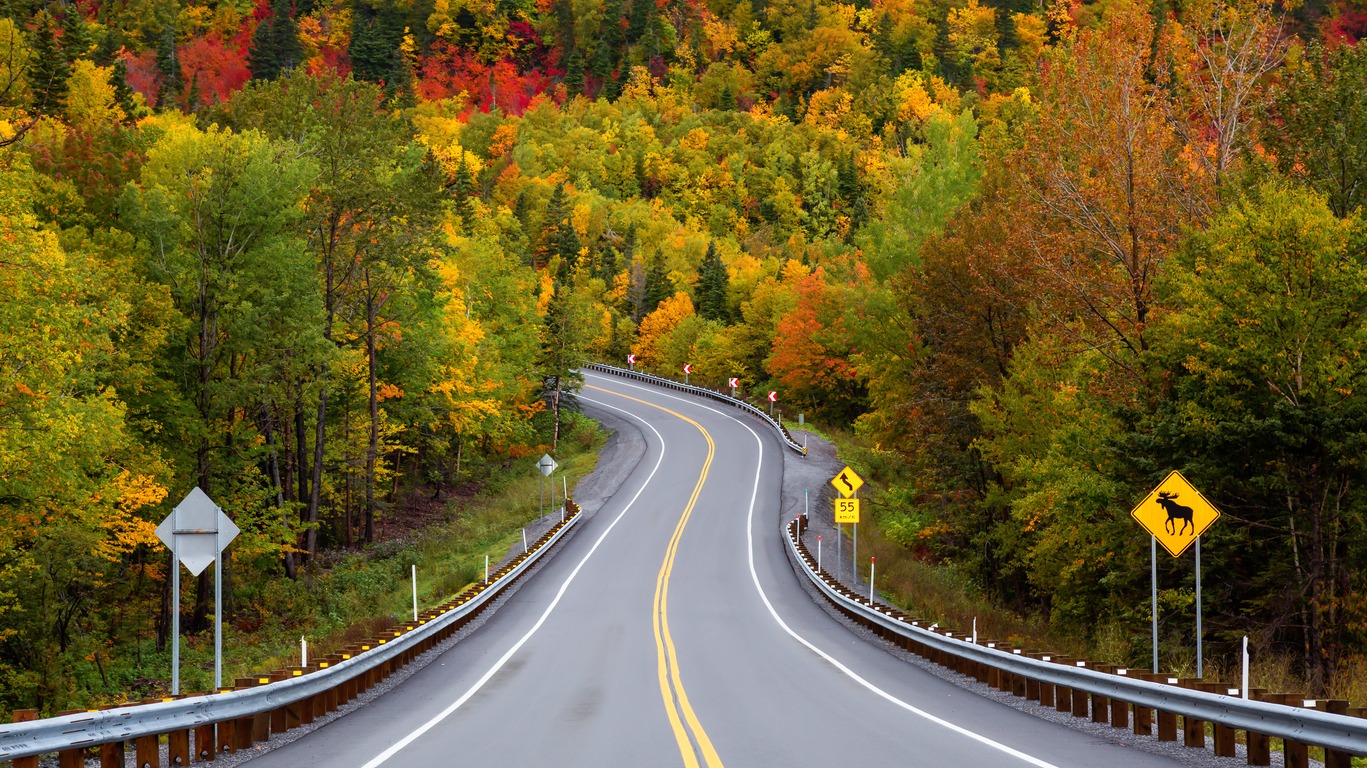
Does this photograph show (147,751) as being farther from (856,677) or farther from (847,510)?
(847,510)

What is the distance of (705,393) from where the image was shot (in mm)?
87312

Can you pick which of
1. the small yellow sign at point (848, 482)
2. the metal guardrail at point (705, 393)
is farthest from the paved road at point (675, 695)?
the metal guardrail at point (705, 393)

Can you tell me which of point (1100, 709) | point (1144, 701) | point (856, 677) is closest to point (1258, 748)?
point (1144, 701)

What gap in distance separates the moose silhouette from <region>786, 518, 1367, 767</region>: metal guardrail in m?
2.21

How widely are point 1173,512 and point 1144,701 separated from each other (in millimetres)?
4081

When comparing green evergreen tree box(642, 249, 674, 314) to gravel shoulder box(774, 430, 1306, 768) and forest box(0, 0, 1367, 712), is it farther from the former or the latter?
forest box(0, 0, 1367, 712)

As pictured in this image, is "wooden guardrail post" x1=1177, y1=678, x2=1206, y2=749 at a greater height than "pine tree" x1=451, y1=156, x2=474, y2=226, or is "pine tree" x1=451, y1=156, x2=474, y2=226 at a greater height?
"pine tree" x1=451, y1=156, x2=474, y2=226

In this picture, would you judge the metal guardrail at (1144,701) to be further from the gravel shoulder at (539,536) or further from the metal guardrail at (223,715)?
the metal guardrail at (223,715)

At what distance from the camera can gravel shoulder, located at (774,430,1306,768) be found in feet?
35.7

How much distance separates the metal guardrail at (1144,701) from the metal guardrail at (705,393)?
1688 inches

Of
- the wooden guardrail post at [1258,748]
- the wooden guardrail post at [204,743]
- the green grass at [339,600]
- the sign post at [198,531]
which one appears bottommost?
the green grass at [339,600]

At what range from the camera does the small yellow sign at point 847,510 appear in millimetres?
32375

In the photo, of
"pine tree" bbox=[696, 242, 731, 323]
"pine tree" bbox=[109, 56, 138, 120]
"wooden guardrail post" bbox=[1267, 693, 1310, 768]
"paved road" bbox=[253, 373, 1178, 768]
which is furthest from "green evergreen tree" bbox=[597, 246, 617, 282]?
"wooden guardrail post" bbox=[1267, 693, 1310, 768]

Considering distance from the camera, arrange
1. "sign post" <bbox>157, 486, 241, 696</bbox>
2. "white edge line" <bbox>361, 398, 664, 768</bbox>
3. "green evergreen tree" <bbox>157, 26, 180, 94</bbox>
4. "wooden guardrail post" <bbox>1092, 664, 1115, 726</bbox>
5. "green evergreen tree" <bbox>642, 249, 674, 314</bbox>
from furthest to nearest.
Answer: "green evergreen tree" <bbox>157, 26, 180, 94</bbox> → "green evergreen tree" <bbox>642, 249, 674, 314</bbox> → "wooden guardrail post" <bbox>1092, 664, 1115, 726</bbox> → "sign post" <bbox>157, 486, 241, 696</bbox> → "white edge line" <bbox>361, 398, 664, 768</bbox>
